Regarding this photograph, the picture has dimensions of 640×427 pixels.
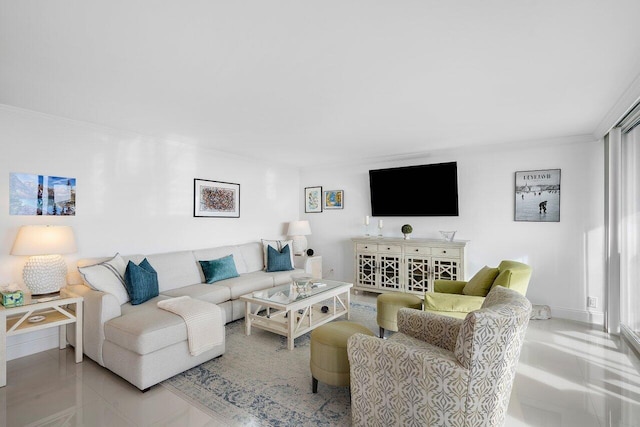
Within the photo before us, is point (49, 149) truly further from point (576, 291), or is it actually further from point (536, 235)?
point (576, 291)

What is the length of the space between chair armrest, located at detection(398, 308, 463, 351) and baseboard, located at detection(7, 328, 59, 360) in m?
3.43

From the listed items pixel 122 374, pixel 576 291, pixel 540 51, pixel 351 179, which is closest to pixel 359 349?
pixel 122 374

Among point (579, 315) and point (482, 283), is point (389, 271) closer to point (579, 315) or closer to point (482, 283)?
point (482, 283)

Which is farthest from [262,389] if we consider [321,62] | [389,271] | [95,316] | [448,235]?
[448,235]

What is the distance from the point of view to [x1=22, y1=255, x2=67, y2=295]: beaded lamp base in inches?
110

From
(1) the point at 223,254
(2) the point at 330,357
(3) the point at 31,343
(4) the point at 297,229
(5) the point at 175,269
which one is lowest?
(3) the point at 31,343

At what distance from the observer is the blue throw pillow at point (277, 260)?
4820mm

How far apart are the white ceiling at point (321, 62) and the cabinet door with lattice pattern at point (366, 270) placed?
235cm

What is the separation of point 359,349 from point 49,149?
359 centimetres

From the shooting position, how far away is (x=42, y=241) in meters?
2.77

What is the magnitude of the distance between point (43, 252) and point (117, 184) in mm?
1149

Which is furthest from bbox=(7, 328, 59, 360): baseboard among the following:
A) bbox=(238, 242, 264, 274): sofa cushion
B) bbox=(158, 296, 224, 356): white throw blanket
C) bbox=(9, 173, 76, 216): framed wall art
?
bbox=(238, 242, 264, 274): sofa cushion

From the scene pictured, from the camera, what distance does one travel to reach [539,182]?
13.4 ft

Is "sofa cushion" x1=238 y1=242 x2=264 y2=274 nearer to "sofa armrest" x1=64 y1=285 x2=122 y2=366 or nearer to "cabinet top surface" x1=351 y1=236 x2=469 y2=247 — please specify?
"cabinet top surface" x1=351 y1=236 x2=469 y2=247
